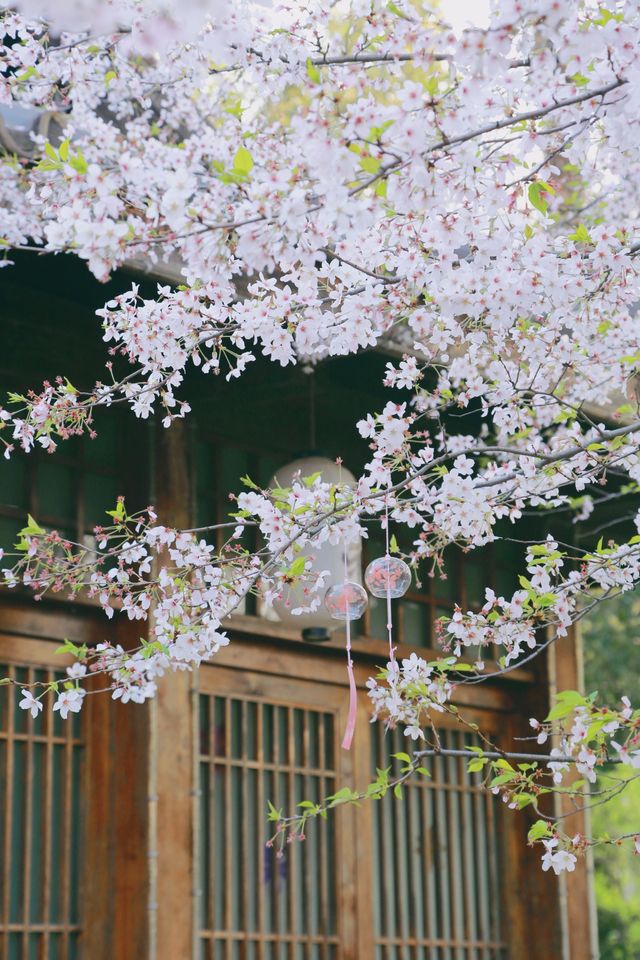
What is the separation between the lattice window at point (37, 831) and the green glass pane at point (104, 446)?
2.68 feet

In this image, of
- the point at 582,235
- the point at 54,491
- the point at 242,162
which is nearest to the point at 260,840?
the point at 54,491

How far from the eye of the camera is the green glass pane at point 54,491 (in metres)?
4.82

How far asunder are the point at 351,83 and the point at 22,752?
271cm

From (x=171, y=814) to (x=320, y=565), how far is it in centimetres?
106

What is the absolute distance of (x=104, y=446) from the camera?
5121 mm

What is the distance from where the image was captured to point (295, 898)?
5367mm

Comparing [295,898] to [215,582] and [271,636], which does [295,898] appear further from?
[215,582]

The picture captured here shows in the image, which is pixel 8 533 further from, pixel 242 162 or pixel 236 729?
pixel 242 162

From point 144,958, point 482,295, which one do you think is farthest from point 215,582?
point 144,958

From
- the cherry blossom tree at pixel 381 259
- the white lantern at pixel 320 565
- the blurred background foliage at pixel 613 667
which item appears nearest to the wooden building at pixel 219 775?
the white lantern at pixel 320 565

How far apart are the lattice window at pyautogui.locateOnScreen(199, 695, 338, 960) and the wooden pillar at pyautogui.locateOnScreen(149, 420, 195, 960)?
22cm

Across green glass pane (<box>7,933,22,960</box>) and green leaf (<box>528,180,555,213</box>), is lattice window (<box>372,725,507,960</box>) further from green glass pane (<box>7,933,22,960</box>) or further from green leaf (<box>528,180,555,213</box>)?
green leaf (<box>528,180,555,213</box>)

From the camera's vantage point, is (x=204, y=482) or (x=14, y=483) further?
(x=204, y=482)

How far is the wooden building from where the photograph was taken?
4.65m
